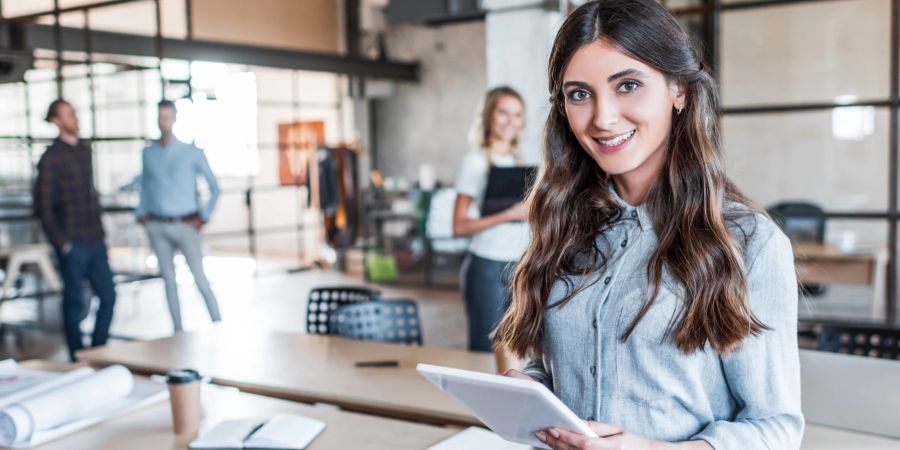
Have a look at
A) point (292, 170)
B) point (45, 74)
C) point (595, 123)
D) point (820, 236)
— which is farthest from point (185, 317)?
point (595, 123)

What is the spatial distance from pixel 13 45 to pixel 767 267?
7.13 metres

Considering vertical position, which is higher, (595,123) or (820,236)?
(595,123)

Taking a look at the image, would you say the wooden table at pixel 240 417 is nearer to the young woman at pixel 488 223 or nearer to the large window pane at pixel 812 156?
the young woman at pixel 488 223

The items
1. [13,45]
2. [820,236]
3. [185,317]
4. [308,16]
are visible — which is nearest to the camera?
[820,236]

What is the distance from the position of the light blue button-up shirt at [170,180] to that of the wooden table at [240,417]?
3.86 metres

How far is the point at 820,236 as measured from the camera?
20.4ft

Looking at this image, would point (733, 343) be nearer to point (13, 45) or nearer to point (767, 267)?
point (767, 267)

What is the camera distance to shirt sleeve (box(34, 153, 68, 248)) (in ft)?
18.2

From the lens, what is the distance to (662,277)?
4.39ft

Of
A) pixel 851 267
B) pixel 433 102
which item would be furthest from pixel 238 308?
pixel 851 267

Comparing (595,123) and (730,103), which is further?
(730,103)

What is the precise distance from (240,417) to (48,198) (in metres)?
4.07

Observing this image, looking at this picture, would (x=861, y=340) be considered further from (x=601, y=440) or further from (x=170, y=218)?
(x=170, y=218)

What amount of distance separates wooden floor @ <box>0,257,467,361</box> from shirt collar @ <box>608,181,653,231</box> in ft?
17.7
